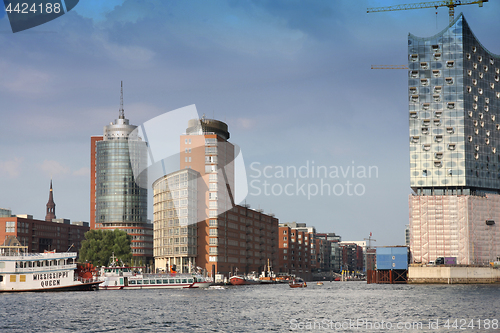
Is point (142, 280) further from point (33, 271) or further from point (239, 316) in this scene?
point (239, 316)

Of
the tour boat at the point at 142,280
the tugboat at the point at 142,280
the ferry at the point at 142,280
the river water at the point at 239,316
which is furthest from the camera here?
the tugboat at the point at 142,280

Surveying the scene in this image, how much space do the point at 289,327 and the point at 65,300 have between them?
6163 centimetres

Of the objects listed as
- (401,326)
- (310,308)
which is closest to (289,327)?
(401,326)

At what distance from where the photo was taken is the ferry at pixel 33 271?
148 m

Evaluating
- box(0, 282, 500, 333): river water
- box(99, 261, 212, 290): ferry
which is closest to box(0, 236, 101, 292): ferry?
box(0, 282, 500, 333): river water

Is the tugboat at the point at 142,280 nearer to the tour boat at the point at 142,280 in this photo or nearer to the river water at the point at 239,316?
the tour boat at the point at 142,280

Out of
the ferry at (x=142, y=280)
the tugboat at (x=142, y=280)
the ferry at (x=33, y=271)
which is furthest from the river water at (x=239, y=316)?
the tugboat at (x=142, y=280)

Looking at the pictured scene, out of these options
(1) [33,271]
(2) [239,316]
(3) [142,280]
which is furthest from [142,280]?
(2) [239,316]

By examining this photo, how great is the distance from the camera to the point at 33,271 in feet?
491

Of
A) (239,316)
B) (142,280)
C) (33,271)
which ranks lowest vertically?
(142,280)

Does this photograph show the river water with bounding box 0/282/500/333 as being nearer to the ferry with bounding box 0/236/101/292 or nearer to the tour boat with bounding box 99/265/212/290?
the ferry with bounding box 0/236/101/292

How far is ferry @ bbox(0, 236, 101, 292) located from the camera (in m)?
148

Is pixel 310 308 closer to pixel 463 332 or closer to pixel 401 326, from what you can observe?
pixel 401 326

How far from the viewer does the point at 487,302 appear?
12012cm
